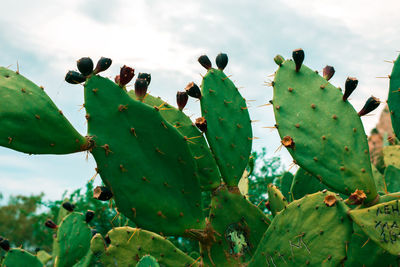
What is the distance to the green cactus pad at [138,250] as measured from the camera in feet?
7.12

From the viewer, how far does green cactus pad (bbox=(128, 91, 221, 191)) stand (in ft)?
6.88

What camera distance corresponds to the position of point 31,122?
168cm

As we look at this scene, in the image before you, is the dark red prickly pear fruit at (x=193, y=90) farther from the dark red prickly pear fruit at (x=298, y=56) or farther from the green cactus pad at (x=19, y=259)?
the green cactus pad at (x=19, y=259)

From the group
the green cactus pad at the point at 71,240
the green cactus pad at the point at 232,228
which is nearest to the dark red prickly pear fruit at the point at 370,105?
the green cactus pad at the point at 232,228

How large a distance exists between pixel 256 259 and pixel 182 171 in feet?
1.61

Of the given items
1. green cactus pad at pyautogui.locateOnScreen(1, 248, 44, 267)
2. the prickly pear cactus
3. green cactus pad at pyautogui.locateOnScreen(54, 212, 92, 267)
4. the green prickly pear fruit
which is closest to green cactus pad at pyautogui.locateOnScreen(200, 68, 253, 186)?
the prickly pear cactus

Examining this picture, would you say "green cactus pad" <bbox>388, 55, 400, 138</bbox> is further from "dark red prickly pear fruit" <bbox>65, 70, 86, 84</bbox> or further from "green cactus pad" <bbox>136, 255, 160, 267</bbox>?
"dark red prickly pear fruit" <bbox>65, 70, 86, 84</bbox>

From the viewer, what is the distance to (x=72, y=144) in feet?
5.67

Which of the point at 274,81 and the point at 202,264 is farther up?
the point at 274,81

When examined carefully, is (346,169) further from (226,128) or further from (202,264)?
(202,264)

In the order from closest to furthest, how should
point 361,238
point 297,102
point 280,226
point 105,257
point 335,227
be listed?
point 335,227, point 280,226, point 361,238, point 297,102, point 105,257

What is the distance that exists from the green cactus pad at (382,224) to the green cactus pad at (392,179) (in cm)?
123

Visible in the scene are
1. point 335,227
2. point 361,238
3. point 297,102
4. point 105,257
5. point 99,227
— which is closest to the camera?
point 335,227

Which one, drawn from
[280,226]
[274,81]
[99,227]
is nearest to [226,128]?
[274,81]
